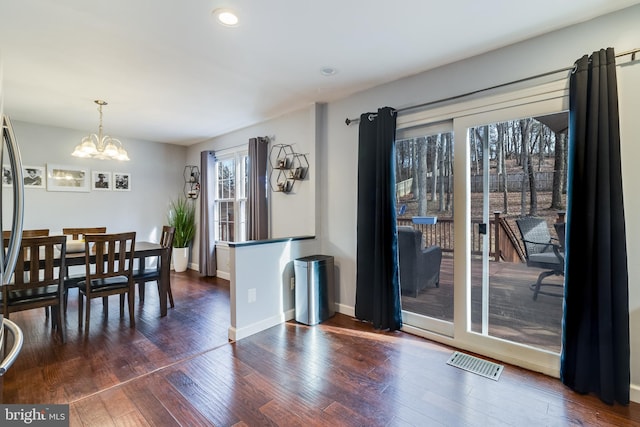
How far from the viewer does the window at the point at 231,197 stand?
201 inches

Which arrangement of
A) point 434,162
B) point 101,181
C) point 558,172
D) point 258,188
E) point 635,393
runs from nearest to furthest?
point 635,393 < point 558,172 < point 434,162 < point 258,188 < point 101,181

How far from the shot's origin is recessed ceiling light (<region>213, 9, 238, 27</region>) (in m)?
2.02

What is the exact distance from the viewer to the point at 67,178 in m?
4.87

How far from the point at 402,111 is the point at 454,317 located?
1972 millimetres

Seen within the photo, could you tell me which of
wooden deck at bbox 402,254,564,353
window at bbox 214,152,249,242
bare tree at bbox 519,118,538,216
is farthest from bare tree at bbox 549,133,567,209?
window at bbox 214,152,249,242

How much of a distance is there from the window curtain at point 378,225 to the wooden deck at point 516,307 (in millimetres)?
523

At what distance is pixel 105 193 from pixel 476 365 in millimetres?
5806

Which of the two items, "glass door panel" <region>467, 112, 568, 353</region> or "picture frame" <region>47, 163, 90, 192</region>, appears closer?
"glass door panel" <region>467, 112, 568, 353</region>

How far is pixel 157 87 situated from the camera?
128 inches

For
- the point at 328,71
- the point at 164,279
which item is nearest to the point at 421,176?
the point at 328,71

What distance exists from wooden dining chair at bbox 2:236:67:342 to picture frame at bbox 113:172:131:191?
9.13 ft

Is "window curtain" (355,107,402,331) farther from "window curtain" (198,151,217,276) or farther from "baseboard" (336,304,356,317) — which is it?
"window curtain" (198,151,217,276)

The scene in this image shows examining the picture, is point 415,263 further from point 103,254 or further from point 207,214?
point 207,214

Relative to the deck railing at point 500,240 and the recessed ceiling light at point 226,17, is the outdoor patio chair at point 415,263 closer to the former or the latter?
the deck railing at point 500,240
